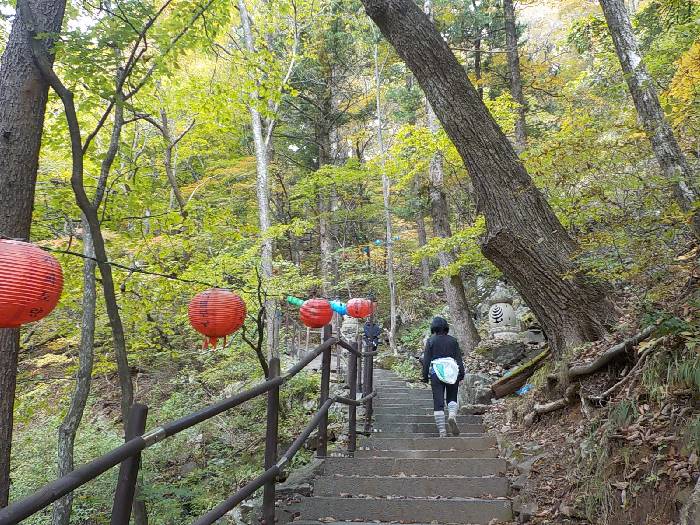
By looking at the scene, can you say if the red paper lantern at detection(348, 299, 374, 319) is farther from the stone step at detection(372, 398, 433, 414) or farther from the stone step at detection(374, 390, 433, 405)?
the stone step at detection(372, 398, 433, 414)

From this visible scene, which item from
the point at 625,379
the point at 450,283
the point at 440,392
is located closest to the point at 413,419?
the point at 440,392

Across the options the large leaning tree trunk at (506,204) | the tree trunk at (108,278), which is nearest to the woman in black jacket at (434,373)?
the large leaning tree trunk at (506,204)

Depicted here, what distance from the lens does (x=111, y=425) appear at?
10.3 metres

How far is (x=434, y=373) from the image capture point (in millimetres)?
6020

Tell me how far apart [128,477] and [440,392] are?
4.75 meters

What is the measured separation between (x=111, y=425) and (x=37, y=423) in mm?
1674

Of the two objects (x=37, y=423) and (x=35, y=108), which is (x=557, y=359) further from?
(x=37, y=423)

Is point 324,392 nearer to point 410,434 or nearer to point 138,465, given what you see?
point 138,465

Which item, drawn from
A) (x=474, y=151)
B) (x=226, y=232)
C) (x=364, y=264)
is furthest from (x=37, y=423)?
(x=364, y=264)

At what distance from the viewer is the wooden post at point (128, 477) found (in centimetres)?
164

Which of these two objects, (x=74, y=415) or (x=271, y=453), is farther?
(x=74, y=415)

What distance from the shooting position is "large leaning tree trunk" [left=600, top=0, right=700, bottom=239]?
443cm

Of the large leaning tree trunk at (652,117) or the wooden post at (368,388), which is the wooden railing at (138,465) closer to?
the wooden post at (368,388)

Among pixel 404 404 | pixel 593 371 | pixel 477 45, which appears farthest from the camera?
pixel 477 45
